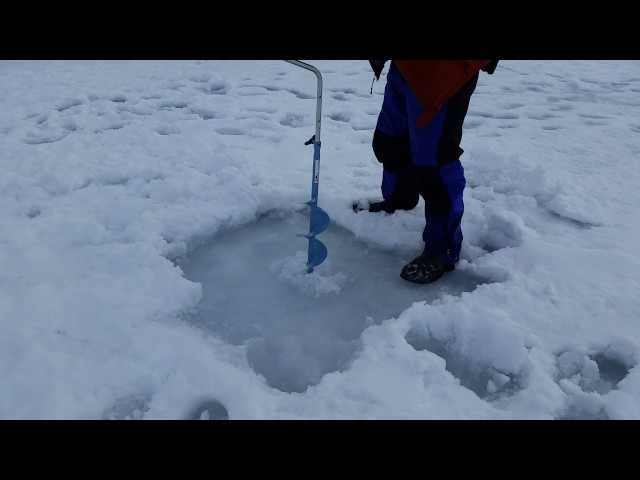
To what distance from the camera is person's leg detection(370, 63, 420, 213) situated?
250 cm

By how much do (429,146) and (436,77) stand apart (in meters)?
0.33

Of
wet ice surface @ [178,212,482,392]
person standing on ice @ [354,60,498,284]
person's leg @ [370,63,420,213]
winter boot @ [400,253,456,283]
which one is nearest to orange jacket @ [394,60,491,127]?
person standing on ice @ [354,60,498,284]

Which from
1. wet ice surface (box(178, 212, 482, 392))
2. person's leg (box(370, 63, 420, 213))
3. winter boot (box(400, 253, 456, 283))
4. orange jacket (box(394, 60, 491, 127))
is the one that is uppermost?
orange jacket (box(394, 60, 491, 127))

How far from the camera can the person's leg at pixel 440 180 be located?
2.03m

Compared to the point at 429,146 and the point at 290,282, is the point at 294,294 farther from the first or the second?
the point at 429,146

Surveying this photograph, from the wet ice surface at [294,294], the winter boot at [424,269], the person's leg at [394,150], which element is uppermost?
the person's leg at [394,150]

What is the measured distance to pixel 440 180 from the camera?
2.18 m

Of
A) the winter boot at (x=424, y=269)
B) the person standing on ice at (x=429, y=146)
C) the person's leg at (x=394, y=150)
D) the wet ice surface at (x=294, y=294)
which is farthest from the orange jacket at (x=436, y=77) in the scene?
the wet ice surface at (x=294, y=294)

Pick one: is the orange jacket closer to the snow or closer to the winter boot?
the winter boot

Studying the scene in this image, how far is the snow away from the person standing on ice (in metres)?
0.13

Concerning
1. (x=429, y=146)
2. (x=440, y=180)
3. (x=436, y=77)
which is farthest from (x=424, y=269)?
(x=436, y=77)

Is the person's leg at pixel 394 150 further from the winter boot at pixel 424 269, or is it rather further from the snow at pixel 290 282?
the winter boot at pixel 424 269

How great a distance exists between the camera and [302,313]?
2102 millimetres

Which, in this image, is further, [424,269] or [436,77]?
[424,269]
